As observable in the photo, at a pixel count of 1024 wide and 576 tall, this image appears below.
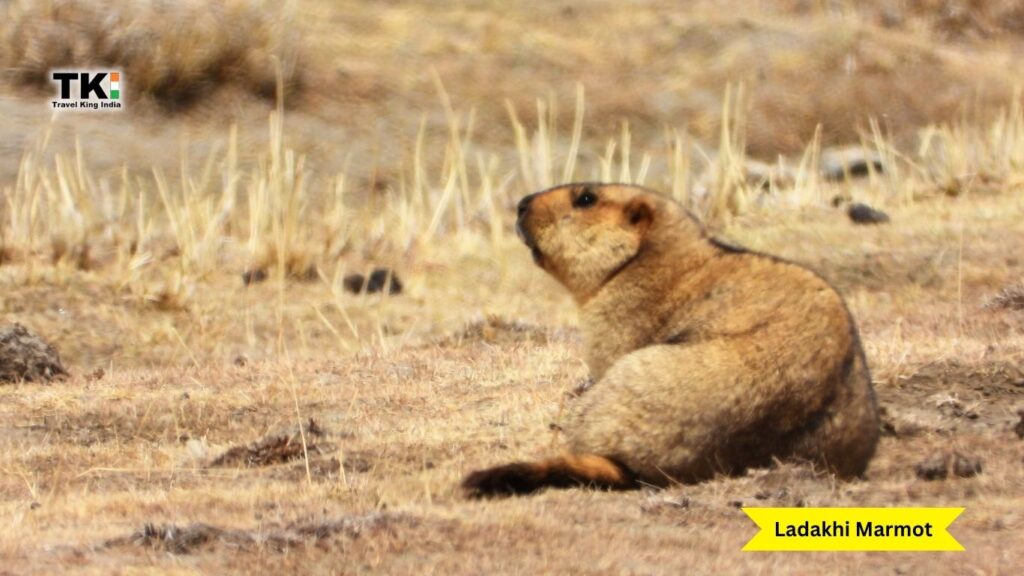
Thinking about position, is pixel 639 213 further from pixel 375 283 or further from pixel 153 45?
pixel 153 45

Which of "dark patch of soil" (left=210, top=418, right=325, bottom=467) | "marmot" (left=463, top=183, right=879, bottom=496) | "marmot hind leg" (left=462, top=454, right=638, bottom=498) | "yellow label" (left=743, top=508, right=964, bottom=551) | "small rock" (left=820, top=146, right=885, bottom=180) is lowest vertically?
"small rock" (left=820, top=146, right=885, bottom=180)

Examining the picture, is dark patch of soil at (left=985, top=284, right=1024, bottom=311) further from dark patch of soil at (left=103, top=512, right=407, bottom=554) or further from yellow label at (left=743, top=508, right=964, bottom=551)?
dark patch of soil at (left=103, top=512, right=407, bottom=554)

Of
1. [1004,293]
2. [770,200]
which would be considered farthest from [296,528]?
[770,200]

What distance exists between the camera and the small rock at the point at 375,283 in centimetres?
1123

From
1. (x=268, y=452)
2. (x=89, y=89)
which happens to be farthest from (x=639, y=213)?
(x=89, y=89)

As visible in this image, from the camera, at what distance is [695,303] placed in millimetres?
5590

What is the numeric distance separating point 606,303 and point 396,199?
8.84 m

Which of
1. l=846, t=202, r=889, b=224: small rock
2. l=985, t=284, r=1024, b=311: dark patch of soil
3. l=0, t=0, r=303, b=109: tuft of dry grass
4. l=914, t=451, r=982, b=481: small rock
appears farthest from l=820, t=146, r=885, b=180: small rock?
l=914, t=451, r=982, b=481: small rock

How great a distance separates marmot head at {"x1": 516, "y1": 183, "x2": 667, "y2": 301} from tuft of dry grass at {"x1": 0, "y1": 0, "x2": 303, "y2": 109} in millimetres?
9885

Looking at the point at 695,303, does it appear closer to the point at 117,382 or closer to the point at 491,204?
the point at 117,382

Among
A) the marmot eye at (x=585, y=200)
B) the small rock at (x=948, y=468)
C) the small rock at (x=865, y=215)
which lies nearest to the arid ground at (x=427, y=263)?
the small rock at (x=948, y=468)

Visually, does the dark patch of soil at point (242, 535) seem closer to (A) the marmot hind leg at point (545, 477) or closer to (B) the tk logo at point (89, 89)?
(A) the marmot hind leg at point (545, 477)

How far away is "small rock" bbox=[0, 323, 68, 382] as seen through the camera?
823 centimetres

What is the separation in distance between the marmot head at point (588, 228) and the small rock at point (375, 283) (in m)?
5.03
